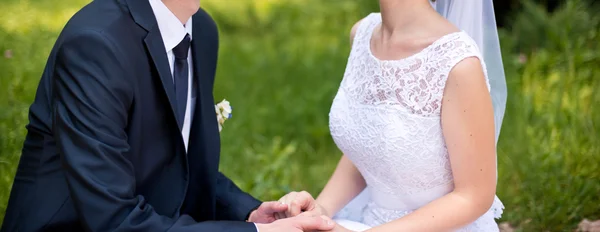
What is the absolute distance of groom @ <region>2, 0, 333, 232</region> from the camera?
231 cm

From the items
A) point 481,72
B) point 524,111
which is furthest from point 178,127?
point 524,111

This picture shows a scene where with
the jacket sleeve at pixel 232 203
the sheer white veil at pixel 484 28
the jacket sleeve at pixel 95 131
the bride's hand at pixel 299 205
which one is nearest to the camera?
the jacket sleeve at pixel 95 131

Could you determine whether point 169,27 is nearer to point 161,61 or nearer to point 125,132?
point 161,61

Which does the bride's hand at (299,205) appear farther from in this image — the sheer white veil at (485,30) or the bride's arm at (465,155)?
the sheer white veil at (485,30)

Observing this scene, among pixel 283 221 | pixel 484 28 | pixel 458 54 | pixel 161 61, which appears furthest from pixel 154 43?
pixel 484 28

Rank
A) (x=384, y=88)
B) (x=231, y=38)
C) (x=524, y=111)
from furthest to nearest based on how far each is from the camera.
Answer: (x=231, y=38) < (x=524, y=111) < (x=384, y=88)

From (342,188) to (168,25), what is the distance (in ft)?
3.21

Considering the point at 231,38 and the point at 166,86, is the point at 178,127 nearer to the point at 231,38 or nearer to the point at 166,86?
the point at 166,86

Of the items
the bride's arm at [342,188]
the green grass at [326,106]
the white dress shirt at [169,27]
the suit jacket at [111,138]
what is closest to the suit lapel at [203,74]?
the suit jacket at [111,138]

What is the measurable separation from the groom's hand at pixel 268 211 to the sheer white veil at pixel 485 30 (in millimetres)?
801

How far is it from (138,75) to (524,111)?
318 centimetres

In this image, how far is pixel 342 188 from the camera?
3131 mm

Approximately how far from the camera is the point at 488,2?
2.92 metres

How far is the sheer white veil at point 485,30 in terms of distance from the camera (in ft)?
9.44
